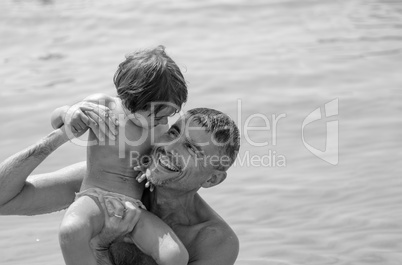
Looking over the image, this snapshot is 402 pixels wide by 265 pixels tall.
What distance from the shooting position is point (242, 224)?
7.18m

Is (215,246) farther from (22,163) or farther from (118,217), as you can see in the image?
(22,163)

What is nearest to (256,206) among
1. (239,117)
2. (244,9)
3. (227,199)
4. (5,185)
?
(227,199)

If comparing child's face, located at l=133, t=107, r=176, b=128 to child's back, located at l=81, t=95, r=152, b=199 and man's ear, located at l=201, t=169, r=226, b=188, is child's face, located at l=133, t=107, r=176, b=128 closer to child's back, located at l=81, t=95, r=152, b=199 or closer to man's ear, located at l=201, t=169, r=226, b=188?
child's back, located at l=81, t=95, r=152, b=199

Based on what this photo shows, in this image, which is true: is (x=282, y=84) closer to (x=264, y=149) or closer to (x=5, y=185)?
(x=264, y=149)

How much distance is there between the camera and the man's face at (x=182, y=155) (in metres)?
4.55

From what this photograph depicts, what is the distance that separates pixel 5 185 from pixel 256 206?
285cm

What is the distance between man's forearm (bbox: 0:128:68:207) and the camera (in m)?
4.86

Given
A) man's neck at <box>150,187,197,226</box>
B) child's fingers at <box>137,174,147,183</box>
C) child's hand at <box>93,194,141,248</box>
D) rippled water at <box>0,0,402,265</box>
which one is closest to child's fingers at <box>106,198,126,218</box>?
child's hand at <box>93,194,141,248</box>

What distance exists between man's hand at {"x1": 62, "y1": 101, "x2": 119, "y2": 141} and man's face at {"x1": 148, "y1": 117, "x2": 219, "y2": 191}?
247mm

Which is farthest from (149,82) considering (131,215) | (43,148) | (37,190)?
(37,190)

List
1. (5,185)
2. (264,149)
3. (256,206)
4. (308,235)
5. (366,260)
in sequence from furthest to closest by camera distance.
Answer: (264,149) → (256,206) → (308,235) → (366,260) → (5,185)

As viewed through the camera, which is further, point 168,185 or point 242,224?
point 242,224

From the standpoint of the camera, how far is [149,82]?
14.8 feet

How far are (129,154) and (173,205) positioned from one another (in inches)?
14.4
